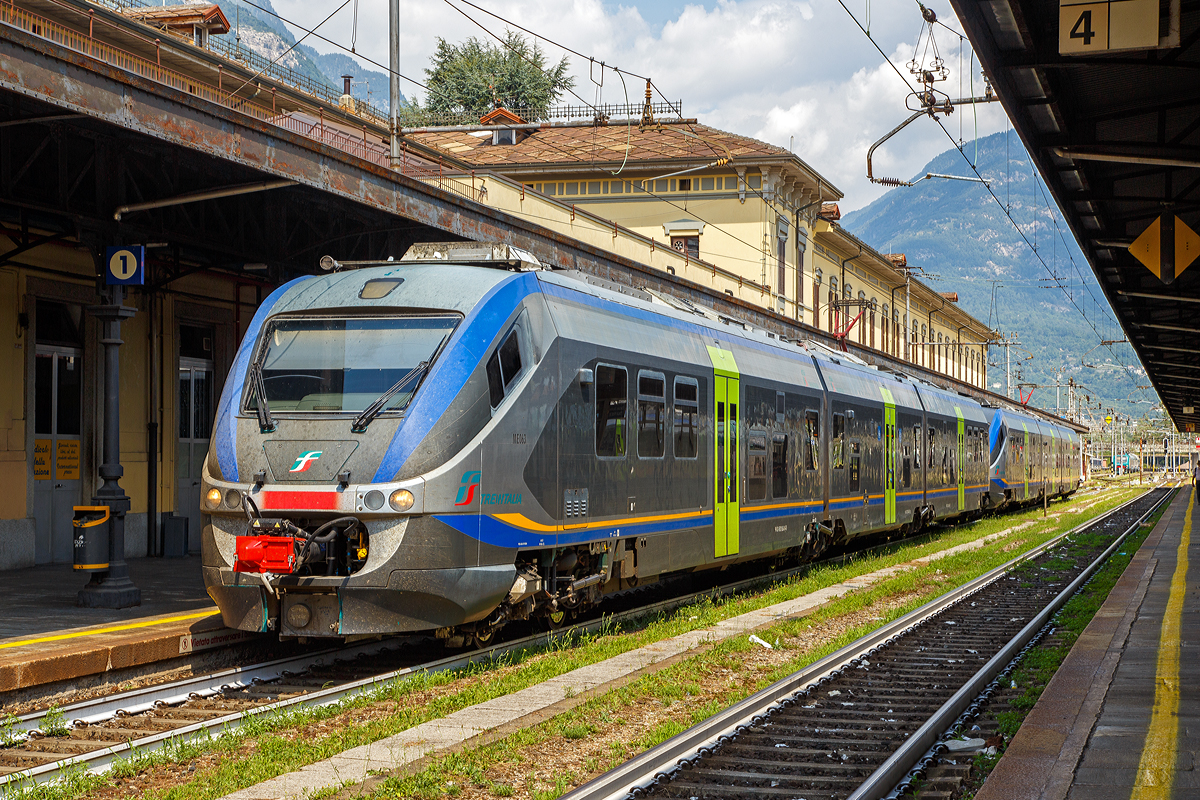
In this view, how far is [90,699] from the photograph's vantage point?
8.53 m

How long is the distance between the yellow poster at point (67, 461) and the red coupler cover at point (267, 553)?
806 cm

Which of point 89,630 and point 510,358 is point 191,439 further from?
point 510,358

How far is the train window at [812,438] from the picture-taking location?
1753 centimetres

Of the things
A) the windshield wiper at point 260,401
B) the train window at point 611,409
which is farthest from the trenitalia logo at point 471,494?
the train window at point 611,409

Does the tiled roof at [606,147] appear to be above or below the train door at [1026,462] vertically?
above

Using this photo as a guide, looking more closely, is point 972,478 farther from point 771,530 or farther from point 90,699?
point 90,699

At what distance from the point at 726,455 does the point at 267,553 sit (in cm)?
670

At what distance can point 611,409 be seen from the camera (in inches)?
453

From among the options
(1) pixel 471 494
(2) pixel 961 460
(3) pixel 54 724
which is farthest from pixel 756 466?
(2) pixel 961 460

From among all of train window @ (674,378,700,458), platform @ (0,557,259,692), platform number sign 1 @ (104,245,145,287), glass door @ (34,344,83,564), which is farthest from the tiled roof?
platform @ (0,557,259,692)

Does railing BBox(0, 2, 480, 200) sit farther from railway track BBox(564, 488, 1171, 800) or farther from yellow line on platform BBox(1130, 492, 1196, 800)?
yellow line on platform BBox(1130, 492, 1196, 800)

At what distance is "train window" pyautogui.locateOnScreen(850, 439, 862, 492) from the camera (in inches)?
781

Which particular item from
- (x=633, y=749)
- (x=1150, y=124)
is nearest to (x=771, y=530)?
(x=1150, y=124)

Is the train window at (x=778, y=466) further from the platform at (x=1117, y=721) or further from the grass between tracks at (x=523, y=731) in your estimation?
the platform at (x=1117, y=721)
